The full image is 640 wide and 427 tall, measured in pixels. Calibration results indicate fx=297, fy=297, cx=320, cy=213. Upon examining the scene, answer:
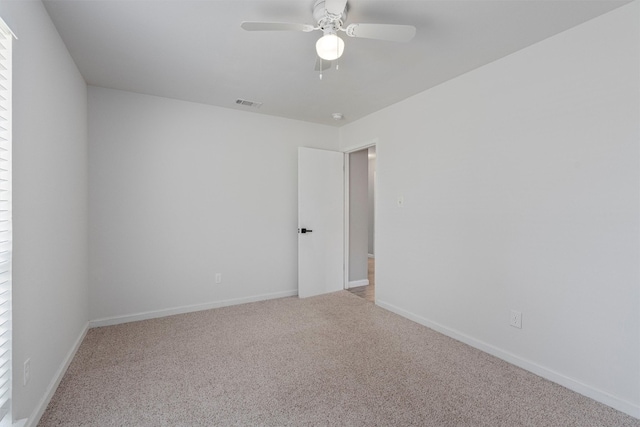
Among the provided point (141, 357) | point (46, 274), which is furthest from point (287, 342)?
point (46, 274)

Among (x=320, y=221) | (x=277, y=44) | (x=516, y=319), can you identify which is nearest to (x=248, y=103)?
(x=277, y=44)

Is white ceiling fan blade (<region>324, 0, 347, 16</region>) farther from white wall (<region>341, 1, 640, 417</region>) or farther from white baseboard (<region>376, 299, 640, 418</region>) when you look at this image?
white baseboard (<region>376, 299, 640, 418</region>)

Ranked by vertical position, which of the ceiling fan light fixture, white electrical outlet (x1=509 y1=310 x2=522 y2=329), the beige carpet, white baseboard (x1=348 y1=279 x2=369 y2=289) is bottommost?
the beige carpet

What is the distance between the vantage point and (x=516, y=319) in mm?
2340

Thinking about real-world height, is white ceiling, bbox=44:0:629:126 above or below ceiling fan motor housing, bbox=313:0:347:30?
above

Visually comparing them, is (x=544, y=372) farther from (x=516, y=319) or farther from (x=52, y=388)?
(x=52, y=388)

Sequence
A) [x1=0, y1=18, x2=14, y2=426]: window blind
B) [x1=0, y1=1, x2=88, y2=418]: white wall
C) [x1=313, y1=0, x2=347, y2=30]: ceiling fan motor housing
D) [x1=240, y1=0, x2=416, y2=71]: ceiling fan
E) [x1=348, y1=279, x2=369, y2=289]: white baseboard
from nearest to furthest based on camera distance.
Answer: [x1=0, y1=18, x2=14, y2=426]: window blind, [x1=0, y1=1, x2=88, y2=418]: white wall, [x1=240, y1=0, x2=416, y2=71]: ceiling fan, [x1=313, y1=0, x2=347, y2=30]: ceiling fan motor housing, [x1=348, y1=279, x2=369, y2=289]: white baseboard

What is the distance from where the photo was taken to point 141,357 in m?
2.43

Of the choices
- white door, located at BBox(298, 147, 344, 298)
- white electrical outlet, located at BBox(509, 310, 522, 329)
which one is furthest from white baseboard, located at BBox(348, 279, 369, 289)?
white electrical outlet, located at BBox(509, 310, 522, 329)

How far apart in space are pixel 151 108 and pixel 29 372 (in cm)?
260

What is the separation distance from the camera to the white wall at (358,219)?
15.1ft

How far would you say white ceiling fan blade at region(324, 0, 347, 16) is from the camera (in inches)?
63.9

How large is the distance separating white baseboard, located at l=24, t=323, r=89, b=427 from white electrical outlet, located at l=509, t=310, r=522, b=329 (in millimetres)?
3181

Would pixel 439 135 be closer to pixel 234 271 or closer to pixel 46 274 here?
pixel 234 271
